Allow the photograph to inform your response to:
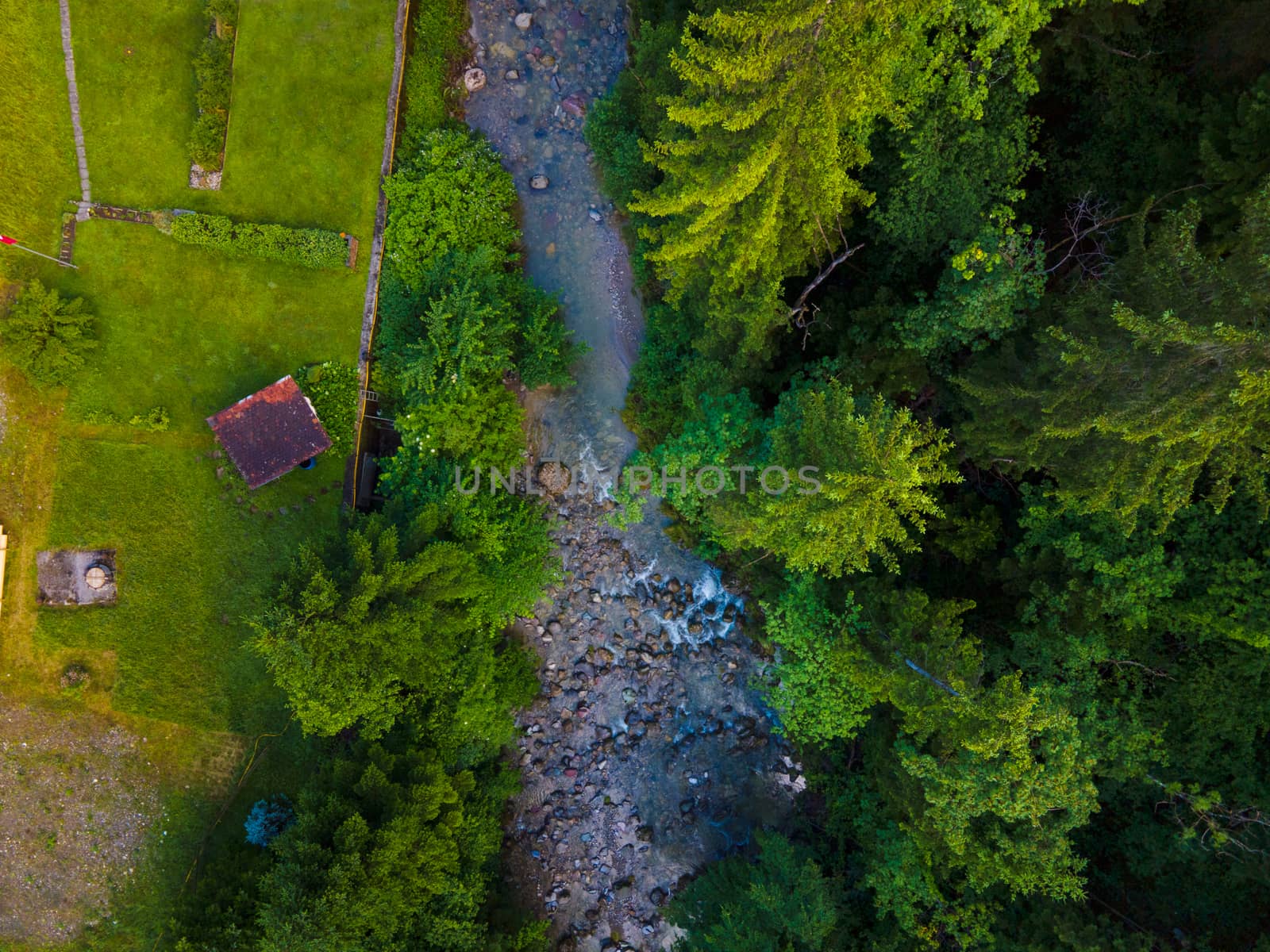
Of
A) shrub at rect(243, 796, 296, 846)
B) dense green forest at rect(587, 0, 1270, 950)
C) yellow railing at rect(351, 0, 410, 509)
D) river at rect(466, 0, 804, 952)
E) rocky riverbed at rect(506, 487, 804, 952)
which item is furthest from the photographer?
rocky riverbed at rect(506, 487, 804, 952)

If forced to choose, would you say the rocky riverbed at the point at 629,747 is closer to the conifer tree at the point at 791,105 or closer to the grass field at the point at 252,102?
the conifer tree at the point at 791,105

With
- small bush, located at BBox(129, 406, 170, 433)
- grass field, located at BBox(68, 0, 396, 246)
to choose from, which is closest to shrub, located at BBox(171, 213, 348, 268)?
grass field, located at BBox(68, 0, 396, 246)

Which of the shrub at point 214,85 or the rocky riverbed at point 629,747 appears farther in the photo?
the rocky riverbed at point 629,747

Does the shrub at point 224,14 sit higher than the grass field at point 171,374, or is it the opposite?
the shrub at point 224,14

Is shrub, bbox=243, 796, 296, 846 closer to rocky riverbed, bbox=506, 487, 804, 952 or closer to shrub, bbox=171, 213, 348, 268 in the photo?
rocky riverbed, bbox=506, 487, 804, 952

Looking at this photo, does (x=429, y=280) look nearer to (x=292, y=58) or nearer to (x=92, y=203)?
(x=292, y=58)

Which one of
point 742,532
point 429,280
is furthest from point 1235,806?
point 429,280

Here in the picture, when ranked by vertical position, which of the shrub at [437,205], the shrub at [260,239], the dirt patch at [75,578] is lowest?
the dirt patch at [75,578]

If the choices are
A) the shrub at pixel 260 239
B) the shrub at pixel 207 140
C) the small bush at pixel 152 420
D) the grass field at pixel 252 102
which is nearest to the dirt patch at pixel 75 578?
the small bush at pixel 152 420
